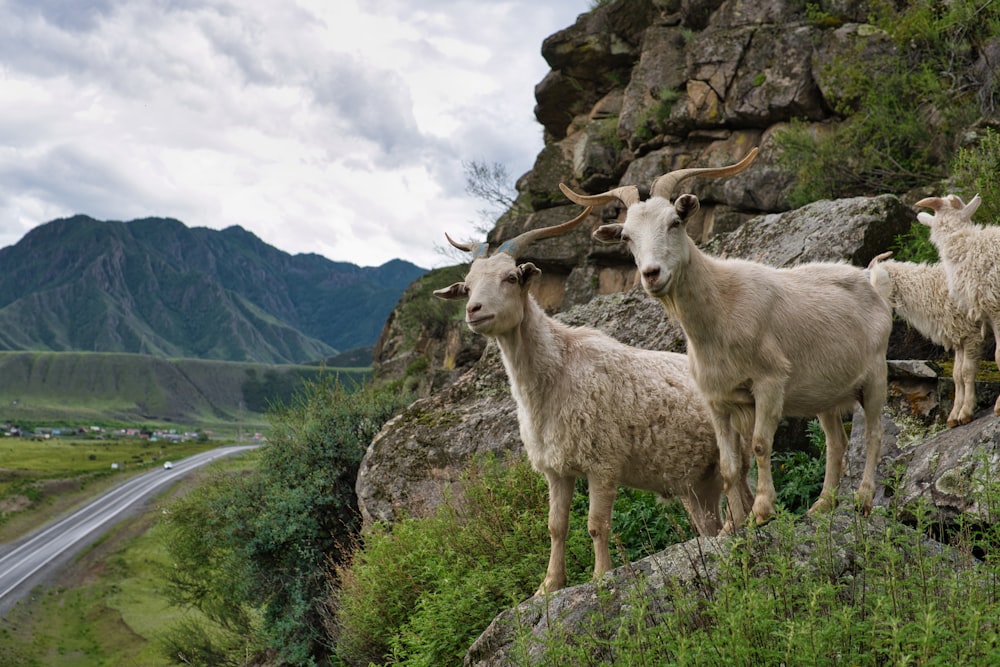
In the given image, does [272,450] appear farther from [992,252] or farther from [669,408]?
[992,252]

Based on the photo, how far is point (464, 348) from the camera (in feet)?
97.9

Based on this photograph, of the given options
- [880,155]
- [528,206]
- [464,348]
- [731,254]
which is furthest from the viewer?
[528,206]

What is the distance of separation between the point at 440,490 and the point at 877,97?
17.0m

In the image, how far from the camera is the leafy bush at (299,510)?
1639 cm

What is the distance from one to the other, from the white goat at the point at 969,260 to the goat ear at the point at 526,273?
3813 millimetres

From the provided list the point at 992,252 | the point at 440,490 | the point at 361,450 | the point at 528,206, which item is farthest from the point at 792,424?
the point at 528,206

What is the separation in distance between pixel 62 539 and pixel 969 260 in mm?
92791

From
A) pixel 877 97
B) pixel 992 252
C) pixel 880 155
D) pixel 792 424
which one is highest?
pixel 877 97

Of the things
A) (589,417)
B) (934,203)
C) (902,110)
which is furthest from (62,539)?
(934,203)

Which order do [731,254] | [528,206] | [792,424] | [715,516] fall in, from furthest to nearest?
[528,206]
[731,254]
[792,424]
[715,516]

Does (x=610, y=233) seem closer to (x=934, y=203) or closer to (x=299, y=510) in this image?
(x=934, y=203)

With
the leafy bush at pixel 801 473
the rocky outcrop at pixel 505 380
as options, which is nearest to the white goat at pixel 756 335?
the leafy bush at pixel 801 473

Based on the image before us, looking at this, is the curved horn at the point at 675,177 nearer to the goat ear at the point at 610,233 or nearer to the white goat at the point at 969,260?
the goat ear at the point at 610,233

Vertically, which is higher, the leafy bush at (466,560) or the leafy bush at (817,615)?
the leafy bush at (817,615)
